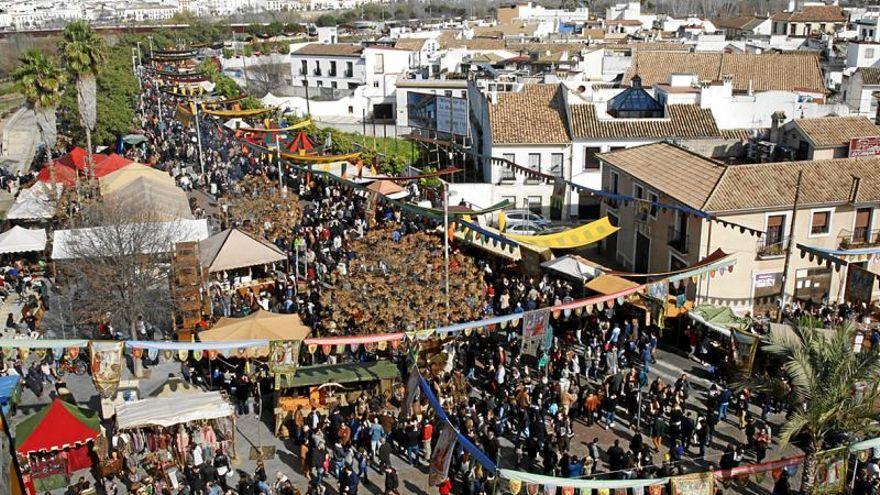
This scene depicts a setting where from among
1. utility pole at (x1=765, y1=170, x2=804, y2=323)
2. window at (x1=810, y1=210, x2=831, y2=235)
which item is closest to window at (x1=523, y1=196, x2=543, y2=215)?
window at (x1=810, y1=210, x2=831, y2=235)

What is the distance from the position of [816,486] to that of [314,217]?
24859 mm

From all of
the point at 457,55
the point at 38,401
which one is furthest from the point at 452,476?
the point at 457,55

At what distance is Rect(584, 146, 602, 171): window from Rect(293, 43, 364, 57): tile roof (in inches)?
1649

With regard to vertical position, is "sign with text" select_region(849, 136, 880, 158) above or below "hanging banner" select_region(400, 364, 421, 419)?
above

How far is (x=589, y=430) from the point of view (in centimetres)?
2072

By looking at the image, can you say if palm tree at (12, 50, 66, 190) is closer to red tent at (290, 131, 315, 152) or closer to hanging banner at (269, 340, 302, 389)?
red tent at (290, 131, 315, 152)

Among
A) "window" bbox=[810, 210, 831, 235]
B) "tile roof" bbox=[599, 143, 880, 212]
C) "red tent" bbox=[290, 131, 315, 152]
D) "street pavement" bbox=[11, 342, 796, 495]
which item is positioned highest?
"tile roof" bbox=[599, 143, 880, 212]

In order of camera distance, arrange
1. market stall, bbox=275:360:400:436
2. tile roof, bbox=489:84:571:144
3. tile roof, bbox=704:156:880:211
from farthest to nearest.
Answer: tile roof, bbox=489:84:571:144 → tile roof, bbox=704:156:880:211 → market stall, bbox=275:360:400:436

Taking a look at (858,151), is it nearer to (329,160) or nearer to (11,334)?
(329,160)

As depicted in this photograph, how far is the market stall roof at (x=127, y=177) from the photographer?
120ft

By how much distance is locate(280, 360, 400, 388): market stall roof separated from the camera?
67.4 feet

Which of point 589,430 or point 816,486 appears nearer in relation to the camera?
point 816,486

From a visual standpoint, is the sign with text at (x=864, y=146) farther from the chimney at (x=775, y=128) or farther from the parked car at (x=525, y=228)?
the parked car at (x=525, y=228)

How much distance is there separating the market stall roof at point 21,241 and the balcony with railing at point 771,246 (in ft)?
84.9
